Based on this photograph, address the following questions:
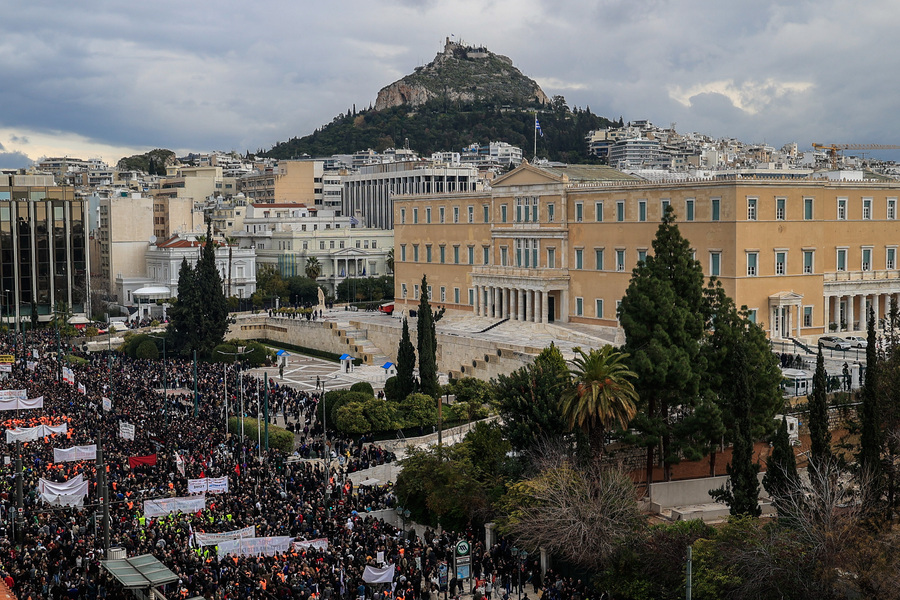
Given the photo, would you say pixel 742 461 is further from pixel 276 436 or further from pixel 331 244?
pixel 331 244

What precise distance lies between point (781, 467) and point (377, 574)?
34.4ft

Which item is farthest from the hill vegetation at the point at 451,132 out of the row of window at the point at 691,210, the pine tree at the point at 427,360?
the pine tree at the point at 427,360

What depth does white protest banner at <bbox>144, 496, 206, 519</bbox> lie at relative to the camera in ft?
101

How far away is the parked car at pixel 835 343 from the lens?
53.3 meters

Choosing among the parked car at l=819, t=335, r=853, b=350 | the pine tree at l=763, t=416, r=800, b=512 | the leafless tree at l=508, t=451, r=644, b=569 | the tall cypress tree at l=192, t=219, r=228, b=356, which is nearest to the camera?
the leafless tree at l=508, t=451, r=644, b=569

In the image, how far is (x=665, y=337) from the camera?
34750mm

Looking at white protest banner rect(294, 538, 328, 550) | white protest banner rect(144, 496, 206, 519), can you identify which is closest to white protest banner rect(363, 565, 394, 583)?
white protest banner rect(294, 538, 328, 550)

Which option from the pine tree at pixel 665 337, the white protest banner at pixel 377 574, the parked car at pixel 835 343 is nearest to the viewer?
the white protest banner at pixel 377 574

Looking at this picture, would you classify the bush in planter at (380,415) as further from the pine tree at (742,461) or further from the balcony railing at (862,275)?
the balcony railing at (862,275)

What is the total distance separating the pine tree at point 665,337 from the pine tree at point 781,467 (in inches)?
212

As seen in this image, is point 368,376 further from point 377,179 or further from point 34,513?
point 377,179

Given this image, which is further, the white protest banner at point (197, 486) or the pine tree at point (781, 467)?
the white protest banner at point (197, 486)

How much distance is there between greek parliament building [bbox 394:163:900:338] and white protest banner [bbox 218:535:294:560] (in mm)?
32268

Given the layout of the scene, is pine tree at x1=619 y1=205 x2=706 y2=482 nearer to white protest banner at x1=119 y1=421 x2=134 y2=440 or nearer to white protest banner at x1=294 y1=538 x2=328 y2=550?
white protest banner at x1=294 y1=538 x2=328 y2=550
